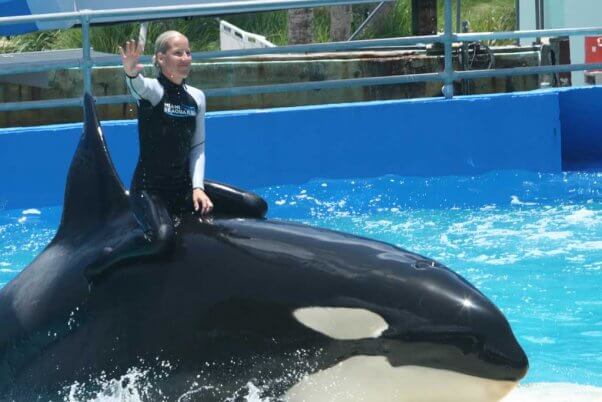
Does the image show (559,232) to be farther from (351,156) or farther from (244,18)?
(244,18)

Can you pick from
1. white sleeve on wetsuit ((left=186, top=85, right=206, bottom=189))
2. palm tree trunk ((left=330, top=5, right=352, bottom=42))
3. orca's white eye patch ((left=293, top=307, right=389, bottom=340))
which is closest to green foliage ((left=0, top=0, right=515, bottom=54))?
palm tree trunk ((left=330, top=5, right=352, bottom=42))

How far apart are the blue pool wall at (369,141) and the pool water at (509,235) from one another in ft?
0.44

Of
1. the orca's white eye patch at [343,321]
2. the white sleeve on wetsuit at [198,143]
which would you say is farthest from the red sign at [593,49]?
the orca's white eye patch at [343,321]

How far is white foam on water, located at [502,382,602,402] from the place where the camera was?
529 centimetres

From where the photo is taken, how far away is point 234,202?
455 cm

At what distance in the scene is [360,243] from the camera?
169 inches

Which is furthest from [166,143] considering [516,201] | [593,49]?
[593,49]

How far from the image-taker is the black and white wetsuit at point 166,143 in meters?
4.71

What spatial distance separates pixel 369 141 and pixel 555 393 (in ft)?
15.9

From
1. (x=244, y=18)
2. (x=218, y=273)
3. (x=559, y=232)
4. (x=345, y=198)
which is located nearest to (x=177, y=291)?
(x=218, y=273)

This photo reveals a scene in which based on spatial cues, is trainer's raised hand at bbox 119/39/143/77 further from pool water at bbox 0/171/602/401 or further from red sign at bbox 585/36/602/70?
red sign at bbox 585/36/602/70

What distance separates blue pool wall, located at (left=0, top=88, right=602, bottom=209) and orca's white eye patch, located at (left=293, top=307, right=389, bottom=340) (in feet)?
18.8

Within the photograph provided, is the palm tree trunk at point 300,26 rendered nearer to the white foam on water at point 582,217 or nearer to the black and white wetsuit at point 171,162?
the white foam on water at point 582,217

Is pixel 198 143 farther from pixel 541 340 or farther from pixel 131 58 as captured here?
pixel 541 340
